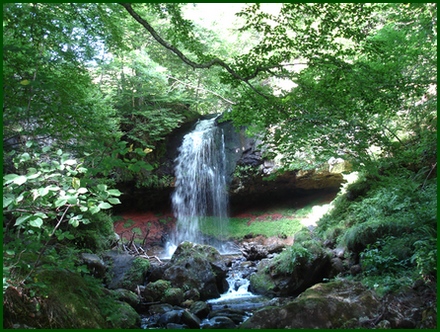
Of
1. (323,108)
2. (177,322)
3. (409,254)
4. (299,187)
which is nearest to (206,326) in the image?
(177,322)

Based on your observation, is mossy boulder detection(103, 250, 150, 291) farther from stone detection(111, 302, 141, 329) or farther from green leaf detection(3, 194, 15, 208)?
green leaf detection(3, 194, 15, 208)

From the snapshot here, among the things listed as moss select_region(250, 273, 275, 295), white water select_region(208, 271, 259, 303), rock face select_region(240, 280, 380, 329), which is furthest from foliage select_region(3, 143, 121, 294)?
moss select_region(250, 273, 275, 295)

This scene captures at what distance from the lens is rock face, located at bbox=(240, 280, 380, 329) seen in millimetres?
4070

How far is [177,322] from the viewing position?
18.7 ft

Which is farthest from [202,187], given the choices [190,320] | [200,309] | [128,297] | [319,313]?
[319,313]

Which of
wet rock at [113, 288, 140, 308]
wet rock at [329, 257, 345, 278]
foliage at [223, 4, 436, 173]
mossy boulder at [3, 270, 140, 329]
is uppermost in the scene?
foliage at [223, 4, 436, 173]

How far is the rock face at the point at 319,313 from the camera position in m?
4.07

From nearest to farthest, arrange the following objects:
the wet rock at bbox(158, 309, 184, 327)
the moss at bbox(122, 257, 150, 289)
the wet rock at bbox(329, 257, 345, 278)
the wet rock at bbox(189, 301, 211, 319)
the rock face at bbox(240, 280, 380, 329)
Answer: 1. the rock face at bbox(240, 280, 380, 329)
2. the wet rock at bbox(158, 309, 184, 327)
3. the wet rock at bbox(189, 301, 211, 319)
4. the wet rock at bbox(329, 257, 345, 278)
5. the moss at bbox(122, 257, 150, 289)

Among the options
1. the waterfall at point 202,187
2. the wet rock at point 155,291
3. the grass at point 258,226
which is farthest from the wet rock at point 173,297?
the waterfall at point 202,187

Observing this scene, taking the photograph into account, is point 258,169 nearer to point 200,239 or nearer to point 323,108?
point 200,239

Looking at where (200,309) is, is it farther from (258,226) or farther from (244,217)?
(244,217)

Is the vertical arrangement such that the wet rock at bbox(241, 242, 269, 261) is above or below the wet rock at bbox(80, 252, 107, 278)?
below

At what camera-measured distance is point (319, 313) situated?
4.15 m

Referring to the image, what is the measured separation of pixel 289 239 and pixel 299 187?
2750mm
